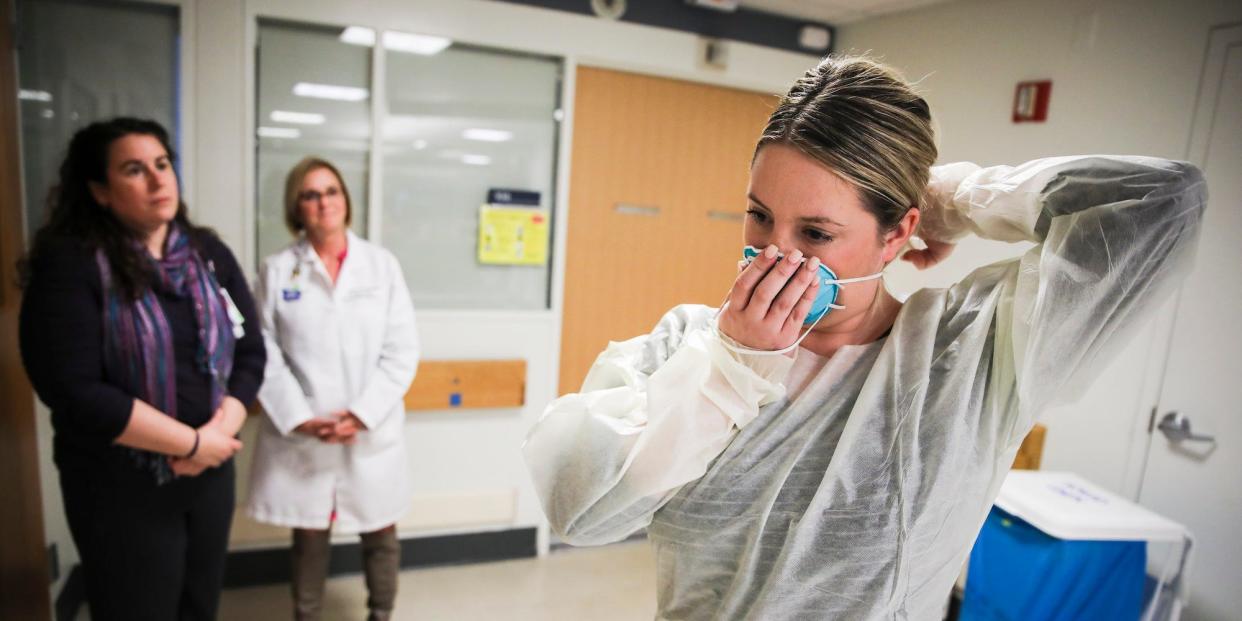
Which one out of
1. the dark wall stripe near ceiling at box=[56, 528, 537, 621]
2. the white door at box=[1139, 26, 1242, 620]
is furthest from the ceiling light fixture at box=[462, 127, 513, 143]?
the white door at box=[1139, 26, 1242, 620]

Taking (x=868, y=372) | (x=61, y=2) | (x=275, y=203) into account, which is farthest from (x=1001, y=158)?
(x=61, y=2)

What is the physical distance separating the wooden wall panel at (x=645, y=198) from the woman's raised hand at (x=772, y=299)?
7.85ft

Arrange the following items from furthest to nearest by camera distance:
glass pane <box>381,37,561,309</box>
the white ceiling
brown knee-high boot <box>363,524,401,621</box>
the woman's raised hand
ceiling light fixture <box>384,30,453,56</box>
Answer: the white ceiling → glass pane <box>381,37,561,309</box> → ceiling light fixture <box>384,30,453,56</box> → brown knee-high boot <box>363,524,401,621</box> → the woman's raised hand

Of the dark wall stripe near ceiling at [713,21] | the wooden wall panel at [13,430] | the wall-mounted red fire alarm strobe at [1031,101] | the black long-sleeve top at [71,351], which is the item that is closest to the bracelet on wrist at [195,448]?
the black long-sleeve top at [71,351]

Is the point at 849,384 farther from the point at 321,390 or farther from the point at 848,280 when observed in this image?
the point at 321,390

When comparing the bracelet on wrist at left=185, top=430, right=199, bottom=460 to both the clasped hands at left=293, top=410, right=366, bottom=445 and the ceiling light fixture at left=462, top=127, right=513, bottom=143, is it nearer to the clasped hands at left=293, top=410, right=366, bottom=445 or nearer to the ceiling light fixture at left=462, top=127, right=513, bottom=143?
the clasped hands at left=293, top=410, right=366, bottom=445

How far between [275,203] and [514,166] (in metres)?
0.96

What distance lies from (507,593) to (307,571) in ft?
2.85

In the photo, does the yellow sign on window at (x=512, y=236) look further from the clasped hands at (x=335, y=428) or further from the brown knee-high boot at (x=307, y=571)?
the brown knee-high boot at (x=307, y=571)

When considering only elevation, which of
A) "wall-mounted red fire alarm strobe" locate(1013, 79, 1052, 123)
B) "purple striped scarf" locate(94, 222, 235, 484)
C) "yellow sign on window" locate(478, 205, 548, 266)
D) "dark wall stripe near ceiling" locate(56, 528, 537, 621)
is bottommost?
"dark wall stripe near ceiling" locate(56, 528, 537, 621)

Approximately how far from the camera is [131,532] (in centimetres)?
167

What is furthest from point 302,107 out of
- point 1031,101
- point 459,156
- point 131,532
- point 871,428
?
point 1031,101

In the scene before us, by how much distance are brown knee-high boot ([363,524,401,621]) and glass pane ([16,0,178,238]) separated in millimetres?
1559

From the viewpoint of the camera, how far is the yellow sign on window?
9.84 ft
